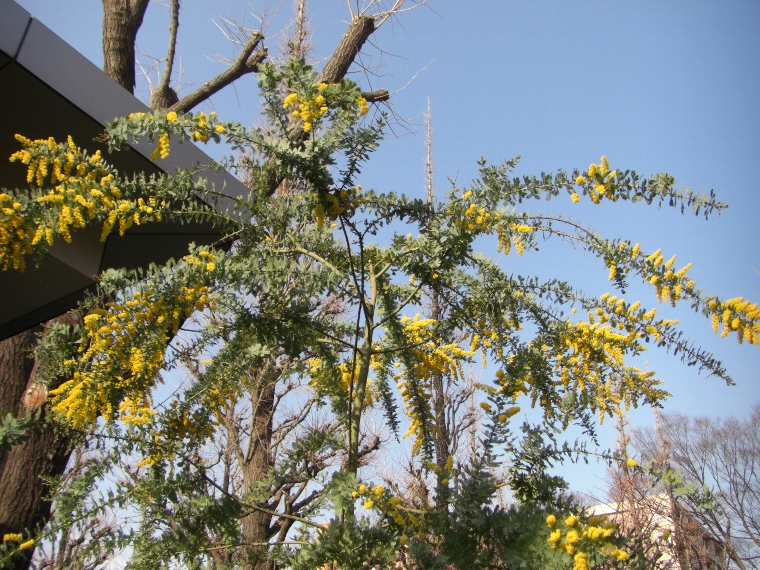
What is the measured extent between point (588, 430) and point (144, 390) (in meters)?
1.41

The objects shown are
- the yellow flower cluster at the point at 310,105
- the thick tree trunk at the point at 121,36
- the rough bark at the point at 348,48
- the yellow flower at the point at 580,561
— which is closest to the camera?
the yellow flower at the point at 580,561

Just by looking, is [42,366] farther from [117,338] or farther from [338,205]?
[338,205]

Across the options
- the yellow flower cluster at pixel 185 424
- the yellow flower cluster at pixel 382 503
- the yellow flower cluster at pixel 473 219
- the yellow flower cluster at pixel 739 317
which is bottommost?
the yellow flower cluster at pixel 382 503

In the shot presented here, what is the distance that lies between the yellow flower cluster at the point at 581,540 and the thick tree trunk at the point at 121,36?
3.55 m

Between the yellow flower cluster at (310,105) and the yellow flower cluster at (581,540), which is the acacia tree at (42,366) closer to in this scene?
the yellow flower cluster at (310,105)

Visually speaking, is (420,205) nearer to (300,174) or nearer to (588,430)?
(300,174)

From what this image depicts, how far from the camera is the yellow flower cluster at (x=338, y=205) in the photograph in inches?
56.8

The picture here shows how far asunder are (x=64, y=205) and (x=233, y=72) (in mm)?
3432

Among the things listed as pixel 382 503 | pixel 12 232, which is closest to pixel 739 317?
pixel 382 503

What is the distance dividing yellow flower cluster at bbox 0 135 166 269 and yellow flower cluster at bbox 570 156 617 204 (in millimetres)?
1175

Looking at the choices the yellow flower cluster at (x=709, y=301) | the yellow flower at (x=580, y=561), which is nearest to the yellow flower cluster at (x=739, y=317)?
the yellow flower cluster at (x=709, y=301)

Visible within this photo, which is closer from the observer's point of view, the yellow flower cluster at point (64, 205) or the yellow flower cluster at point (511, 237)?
the yellow flower cluster at point (64, 205)

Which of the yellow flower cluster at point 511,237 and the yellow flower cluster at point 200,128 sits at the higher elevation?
the yellow flower cluster at point 200,128

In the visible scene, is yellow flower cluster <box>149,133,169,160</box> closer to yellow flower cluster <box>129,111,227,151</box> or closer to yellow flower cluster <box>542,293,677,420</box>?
yellow flower cluster <box>129,111,227,151</box>
